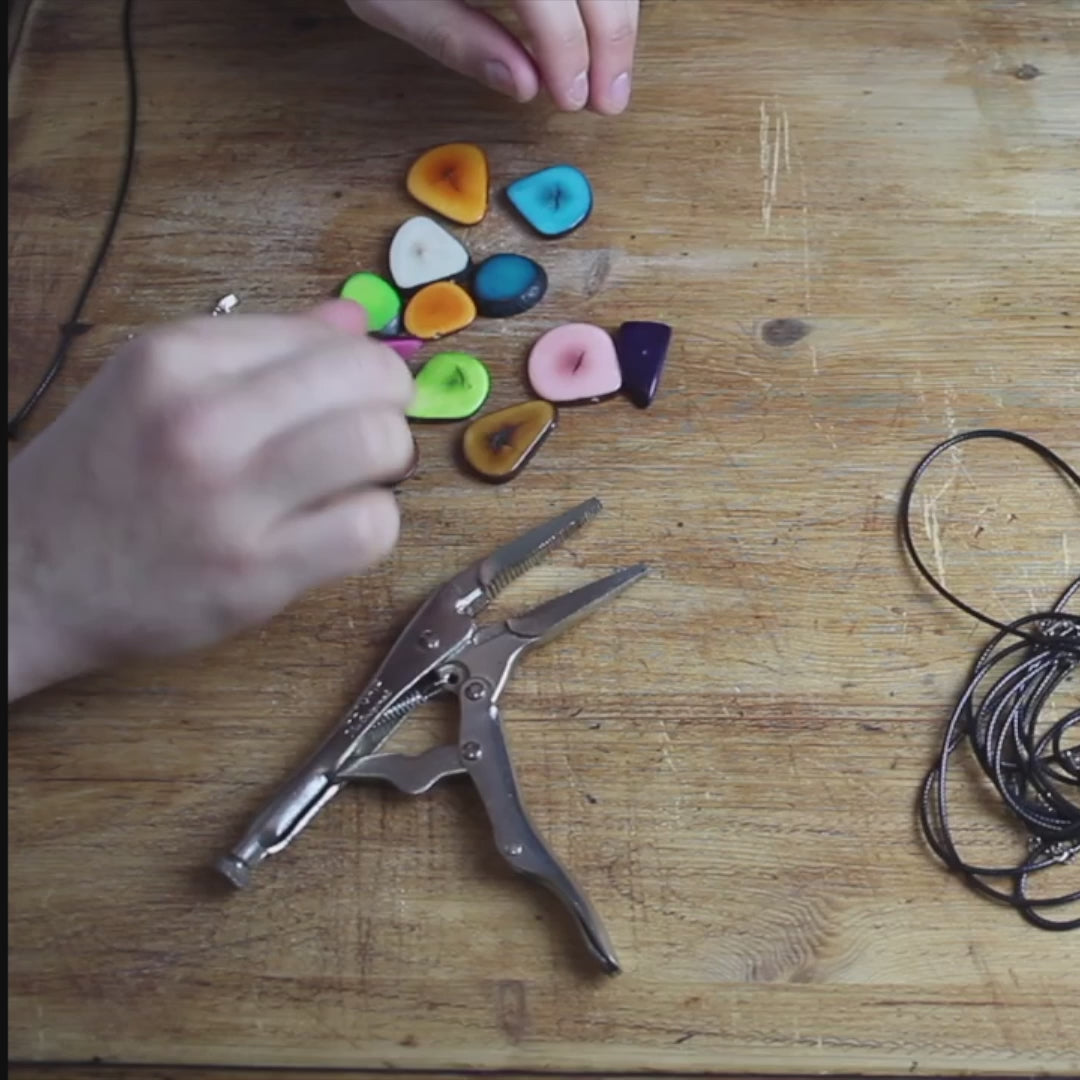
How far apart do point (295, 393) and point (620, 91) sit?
41cm

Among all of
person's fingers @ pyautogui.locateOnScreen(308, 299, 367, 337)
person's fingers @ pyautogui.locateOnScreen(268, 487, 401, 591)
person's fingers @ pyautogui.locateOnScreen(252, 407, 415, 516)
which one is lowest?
person's fingers @ pyautogui.locateOnScreen(268, 487, 401, 591)

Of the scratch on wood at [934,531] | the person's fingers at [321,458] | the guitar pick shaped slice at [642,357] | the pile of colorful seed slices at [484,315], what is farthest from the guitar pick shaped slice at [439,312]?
the scratch on wood at [934,531]

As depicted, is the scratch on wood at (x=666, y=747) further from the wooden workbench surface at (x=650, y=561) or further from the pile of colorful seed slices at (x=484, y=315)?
the pile of colorful seed slices at (x=484, y=315)

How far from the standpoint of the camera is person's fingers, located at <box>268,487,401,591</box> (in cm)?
65

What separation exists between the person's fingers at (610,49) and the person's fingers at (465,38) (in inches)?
1.7

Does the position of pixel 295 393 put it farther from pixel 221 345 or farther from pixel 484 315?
pixel 484 315

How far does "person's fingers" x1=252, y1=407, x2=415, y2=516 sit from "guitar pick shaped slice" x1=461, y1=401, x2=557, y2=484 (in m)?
0.15

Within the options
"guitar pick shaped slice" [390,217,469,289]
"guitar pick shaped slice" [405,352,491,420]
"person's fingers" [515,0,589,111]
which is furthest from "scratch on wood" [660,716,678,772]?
"person's fingers" [515,0,589,111]

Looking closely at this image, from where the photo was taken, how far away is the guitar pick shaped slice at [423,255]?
0.88m

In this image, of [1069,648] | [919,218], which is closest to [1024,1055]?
[1069,648]

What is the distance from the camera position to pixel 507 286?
2.84 ft

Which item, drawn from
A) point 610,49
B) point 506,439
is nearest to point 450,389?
point 506,439

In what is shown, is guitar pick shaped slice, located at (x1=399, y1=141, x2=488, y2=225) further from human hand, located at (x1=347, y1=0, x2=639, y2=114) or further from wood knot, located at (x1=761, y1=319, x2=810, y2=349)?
wood knot, located at (x1=761, y1=319, x2=810, y2=349)

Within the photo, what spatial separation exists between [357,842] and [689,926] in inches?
7.3
